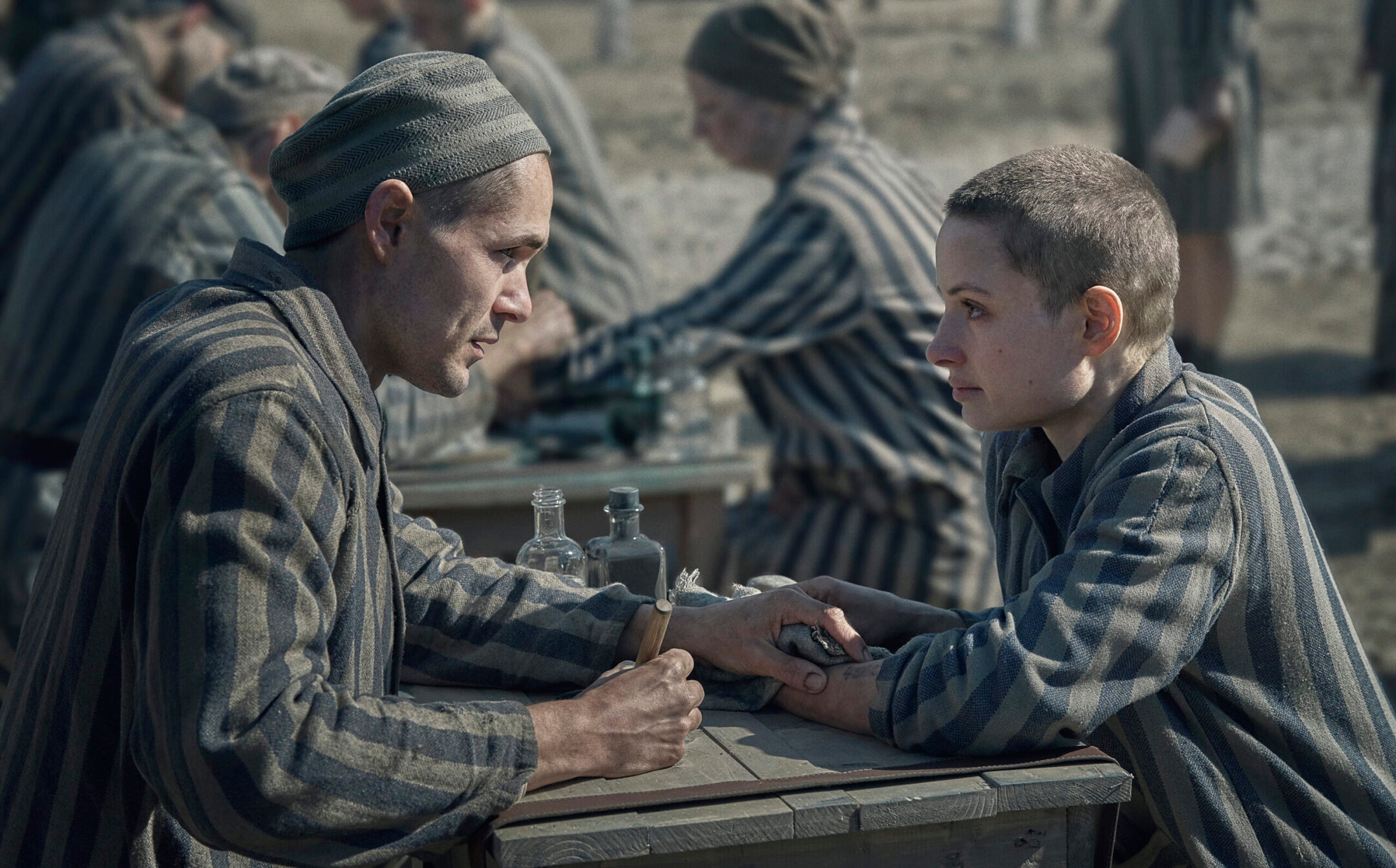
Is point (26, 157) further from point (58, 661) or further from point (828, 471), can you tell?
point (58, 661)

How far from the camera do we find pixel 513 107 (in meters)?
1.84

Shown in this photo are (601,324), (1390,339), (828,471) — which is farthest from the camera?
(1390,339)

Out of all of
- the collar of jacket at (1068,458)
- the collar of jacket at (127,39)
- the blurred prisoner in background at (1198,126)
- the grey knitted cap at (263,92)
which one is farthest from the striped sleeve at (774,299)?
the blurred prisoner in background at (1198,126)

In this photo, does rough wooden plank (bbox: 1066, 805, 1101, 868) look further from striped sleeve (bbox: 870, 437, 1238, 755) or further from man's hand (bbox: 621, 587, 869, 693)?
man's hand (bbox: 621, 587, 869, 693)

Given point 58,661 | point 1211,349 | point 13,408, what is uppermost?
point 58,661

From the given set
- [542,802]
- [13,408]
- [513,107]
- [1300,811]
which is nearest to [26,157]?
[13,408]

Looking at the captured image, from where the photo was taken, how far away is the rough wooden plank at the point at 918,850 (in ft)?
5.37

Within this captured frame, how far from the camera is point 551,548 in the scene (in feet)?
7.64

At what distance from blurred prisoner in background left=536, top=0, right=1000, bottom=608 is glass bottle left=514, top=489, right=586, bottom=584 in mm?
1558

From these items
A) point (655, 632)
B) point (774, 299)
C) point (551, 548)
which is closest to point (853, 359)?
point (774, 299)

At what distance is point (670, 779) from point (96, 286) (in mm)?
2391

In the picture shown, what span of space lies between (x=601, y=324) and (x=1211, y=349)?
3890mm

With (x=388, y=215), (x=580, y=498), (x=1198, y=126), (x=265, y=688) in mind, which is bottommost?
(x=1198, y=126)

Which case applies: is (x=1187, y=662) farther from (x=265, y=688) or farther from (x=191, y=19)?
(x=191, y=19)
